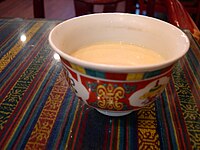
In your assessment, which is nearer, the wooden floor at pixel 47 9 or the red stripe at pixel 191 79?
the red stripe at pixel 191 79

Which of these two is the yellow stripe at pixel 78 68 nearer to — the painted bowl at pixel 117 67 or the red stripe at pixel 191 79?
the painted bowl at pixel 117 67

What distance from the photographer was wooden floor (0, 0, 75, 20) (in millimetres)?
2830

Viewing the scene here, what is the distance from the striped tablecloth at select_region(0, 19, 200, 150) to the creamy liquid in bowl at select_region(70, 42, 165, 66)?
9 cm

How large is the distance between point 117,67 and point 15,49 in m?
0.48

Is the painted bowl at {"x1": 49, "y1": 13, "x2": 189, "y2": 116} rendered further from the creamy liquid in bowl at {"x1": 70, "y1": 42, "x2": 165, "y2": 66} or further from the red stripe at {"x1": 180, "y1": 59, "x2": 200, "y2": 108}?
the red stripe at {"x1": 180, "y1": 59, "x2": 200, "y2": 108}

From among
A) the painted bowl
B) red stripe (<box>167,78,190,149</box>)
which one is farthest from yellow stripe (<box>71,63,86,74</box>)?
red stripe (<box>167,78,190,149</box>)

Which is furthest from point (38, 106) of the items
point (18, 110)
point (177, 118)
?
point (177, 118)

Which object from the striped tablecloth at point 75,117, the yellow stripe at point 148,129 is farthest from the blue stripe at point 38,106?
the yellow stripe at point 148,129

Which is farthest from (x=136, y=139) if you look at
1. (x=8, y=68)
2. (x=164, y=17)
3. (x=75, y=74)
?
(x=164, y=17)

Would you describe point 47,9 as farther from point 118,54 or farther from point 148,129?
point 148,129

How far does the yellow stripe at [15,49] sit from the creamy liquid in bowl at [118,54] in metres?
0.23

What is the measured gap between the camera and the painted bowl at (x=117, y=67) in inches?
14.5

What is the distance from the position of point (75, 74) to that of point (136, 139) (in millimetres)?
163

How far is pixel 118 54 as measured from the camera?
0.53 metres
